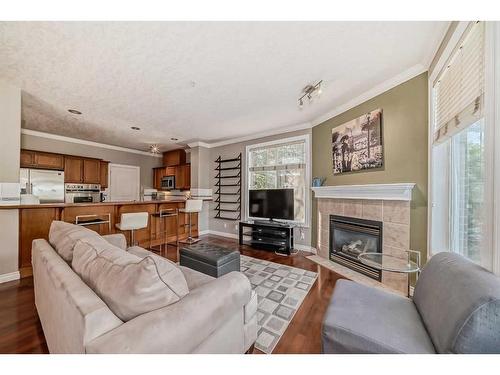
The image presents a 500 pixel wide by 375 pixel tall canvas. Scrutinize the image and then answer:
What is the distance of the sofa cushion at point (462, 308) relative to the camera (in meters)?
0.81

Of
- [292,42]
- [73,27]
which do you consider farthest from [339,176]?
[73,27]

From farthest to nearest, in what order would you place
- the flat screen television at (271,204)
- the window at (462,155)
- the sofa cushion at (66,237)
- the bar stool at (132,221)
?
the flat screen television at (271,204), the bar stool at (132,221), the sofa cushion at (66,237), the window at (462,155)

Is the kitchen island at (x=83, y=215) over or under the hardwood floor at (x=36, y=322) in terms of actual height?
over

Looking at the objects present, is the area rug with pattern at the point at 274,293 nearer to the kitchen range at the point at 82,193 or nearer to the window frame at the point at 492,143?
the window frame at the point at 492,143

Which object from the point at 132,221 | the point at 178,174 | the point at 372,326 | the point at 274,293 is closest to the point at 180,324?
the point at 372,326

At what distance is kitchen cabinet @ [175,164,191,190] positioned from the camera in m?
5.83

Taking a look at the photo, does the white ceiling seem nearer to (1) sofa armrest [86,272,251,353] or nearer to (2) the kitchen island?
(2) the kitchen island

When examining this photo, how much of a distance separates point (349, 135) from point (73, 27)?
11.0 feet

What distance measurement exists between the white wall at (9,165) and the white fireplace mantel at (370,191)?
440 centimetres

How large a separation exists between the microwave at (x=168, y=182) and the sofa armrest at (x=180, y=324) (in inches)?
217

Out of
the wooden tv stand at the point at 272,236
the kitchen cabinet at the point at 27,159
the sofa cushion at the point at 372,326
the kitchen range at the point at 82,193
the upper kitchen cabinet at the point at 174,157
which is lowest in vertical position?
the wooden tv stand at the point at 272,236

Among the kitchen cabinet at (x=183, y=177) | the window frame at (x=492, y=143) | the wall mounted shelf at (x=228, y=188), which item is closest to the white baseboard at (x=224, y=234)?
the wall mounted shelf at (x=228, y=188)

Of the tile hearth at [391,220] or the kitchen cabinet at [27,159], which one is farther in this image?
the kitchen cabinet at [27,159]

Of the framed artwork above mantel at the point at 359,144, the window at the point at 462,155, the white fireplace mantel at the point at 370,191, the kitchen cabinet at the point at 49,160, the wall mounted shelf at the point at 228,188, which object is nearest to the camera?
the window at the point at 462,155
